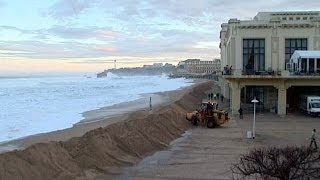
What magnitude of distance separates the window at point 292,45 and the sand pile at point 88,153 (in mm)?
26476

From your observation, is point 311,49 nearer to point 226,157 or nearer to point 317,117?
point 317,117

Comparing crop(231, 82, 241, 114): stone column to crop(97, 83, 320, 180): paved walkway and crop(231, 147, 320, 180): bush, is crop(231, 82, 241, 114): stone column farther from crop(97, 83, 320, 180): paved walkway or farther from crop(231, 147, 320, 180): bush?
crop(231, 147, 320, 180): bush

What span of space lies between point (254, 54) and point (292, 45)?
426 centimetres

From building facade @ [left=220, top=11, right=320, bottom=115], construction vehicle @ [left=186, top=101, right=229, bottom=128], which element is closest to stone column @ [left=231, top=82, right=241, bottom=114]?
building facade @ [left=220, top=11, right=320, bottom=115]

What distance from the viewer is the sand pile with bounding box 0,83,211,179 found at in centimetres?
1634

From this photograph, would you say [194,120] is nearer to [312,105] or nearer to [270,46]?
[312,105]

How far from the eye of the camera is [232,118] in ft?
138

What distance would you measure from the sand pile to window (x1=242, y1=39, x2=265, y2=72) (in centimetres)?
2480

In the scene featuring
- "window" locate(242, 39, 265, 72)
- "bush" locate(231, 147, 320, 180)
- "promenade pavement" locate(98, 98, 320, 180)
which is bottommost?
"promenade pavement" locate(98, 98, 320, 180)

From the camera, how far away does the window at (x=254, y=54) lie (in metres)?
51.1

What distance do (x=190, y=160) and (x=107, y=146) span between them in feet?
12.9

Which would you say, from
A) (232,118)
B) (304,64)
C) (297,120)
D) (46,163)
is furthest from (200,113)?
(46,163)

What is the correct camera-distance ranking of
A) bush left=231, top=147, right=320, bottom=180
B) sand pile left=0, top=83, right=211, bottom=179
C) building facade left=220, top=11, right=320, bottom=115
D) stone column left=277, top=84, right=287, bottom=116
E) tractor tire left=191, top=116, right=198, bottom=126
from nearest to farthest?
bush left=231, top=147, right=320, bottom=180
sand pile left=0, top=83, right=211, bottom=179
tractor tire left=191, top=116, right=198, bottom=126
stone column left=277, top=84, right=287, bottom=116
building facade left=220, top=11, right=320, bottom=115

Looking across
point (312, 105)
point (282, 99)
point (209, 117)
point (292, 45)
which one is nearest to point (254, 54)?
point (292, 45)
